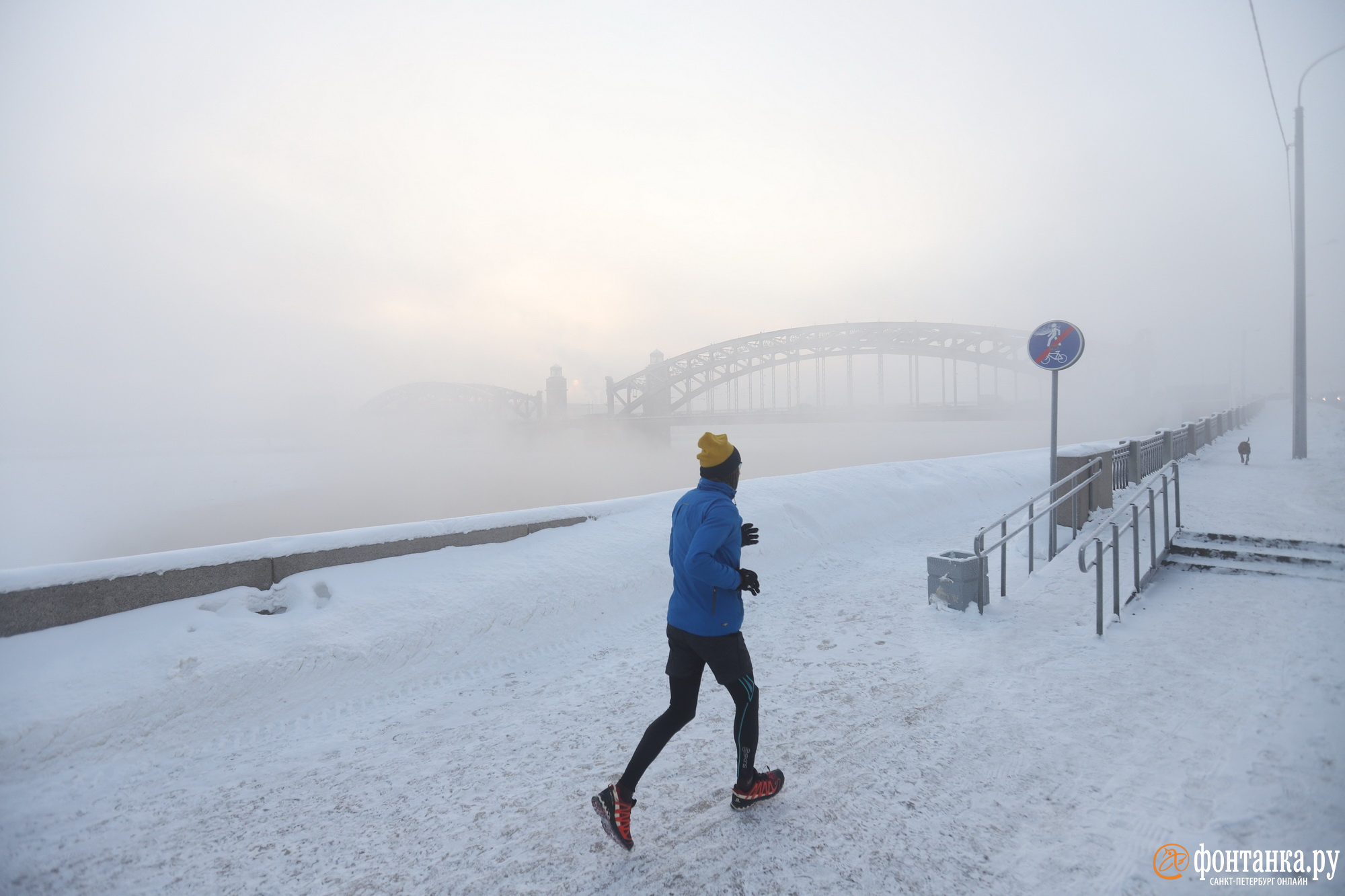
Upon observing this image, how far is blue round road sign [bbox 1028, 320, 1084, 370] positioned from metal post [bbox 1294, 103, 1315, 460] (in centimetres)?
1217

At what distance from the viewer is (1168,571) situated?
634 cm

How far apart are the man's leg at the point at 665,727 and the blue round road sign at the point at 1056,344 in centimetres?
667

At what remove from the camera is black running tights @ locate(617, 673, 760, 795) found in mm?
2598

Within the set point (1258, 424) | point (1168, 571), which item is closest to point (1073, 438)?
point (1258, 424)

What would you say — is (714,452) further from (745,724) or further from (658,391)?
(658,391)

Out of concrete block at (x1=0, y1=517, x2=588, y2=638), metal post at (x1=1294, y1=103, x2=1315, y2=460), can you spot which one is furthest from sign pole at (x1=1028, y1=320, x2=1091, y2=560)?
metal post at (x1=1294, y1=103, x2=1315, y2=460)

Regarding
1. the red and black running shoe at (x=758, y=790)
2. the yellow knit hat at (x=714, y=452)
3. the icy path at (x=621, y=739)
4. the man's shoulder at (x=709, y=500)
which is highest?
the yellow knit hat at (x=714, y=452)

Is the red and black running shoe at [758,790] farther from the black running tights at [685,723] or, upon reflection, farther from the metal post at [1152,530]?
the metal post at [1152,530]

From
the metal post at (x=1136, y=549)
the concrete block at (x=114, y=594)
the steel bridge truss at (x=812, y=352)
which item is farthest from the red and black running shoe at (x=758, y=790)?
the steel bridge truss at (x=812, y=352)

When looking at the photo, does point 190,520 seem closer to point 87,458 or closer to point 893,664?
point 893,664

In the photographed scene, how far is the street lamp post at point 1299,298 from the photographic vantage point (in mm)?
14656

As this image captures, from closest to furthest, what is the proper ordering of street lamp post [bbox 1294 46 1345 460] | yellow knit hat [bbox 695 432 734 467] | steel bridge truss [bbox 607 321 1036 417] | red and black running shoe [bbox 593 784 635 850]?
1. red and black running shoe [bbox 593 784 635 850]
2. yellow knit hat [bbox 695 432 734 467]
3. street lamp post [bbox 1294 46 1345 460]
4. steel bridge truss [bbox 607 321 1036 417]

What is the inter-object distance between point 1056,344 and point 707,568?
7.10 metres

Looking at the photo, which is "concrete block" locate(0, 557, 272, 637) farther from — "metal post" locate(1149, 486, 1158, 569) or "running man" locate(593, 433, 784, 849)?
"metal post" locate(1149, 486, 1158, 569)
